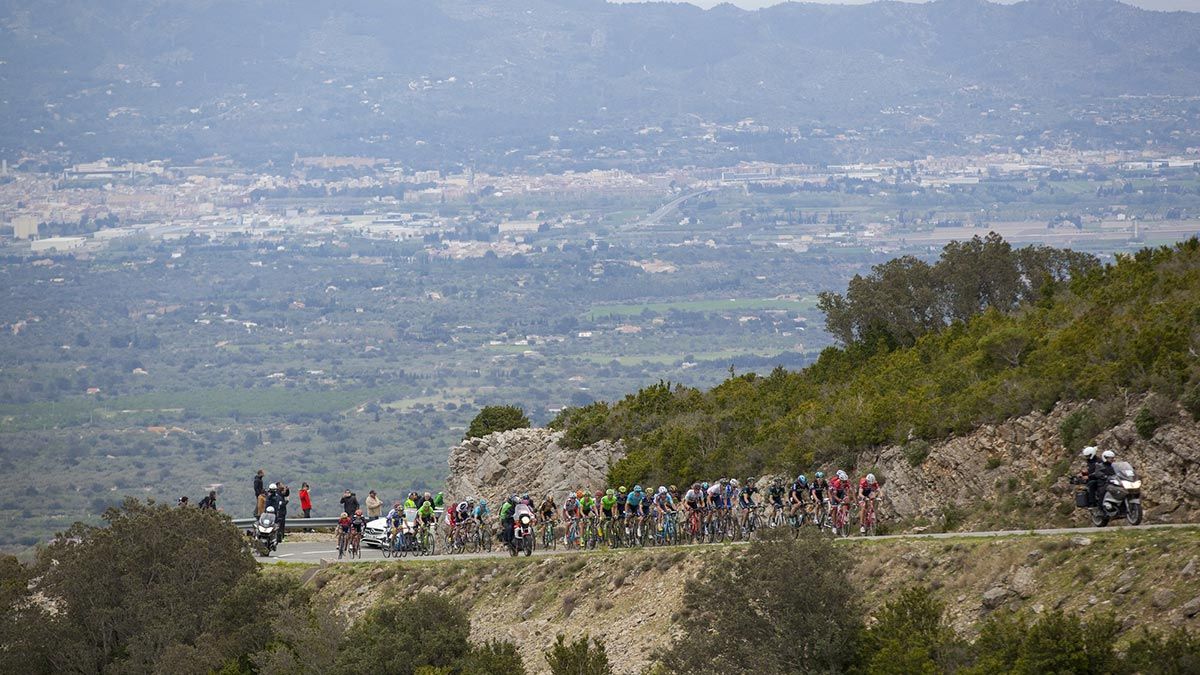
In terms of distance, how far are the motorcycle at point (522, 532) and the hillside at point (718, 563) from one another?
2.67 feet

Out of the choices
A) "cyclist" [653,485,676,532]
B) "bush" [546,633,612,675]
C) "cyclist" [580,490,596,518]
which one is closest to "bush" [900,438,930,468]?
"cyclist" [653,485,676,532]

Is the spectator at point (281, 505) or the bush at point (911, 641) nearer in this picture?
the bush at point (911, 641)

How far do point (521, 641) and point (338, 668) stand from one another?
4073 millimetres

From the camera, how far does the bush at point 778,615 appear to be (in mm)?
23531

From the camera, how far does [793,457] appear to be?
37.2 m

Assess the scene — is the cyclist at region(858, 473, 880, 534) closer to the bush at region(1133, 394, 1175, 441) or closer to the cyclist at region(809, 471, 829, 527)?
the cyclist at region(809, 471, 829, 527)

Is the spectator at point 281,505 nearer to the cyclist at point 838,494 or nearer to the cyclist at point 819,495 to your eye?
the cyclist at point 819,495

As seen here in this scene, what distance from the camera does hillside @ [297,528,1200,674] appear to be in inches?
874

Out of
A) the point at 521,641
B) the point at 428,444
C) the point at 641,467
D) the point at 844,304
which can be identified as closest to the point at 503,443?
the point at 641,467

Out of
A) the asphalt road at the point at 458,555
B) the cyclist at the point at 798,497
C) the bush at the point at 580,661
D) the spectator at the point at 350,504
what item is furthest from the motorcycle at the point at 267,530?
the bush at the point at 580,661

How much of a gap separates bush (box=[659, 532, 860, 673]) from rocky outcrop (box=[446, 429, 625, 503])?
61.1 ft

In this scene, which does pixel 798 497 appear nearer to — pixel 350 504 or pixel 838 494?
pixel 838 494

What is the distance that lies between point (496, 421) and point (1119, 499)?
29834 mm

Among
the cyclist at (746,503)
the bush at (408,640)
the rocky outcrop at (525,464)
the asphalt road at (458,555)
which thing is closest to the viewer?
the asphalt road at (458,555)
